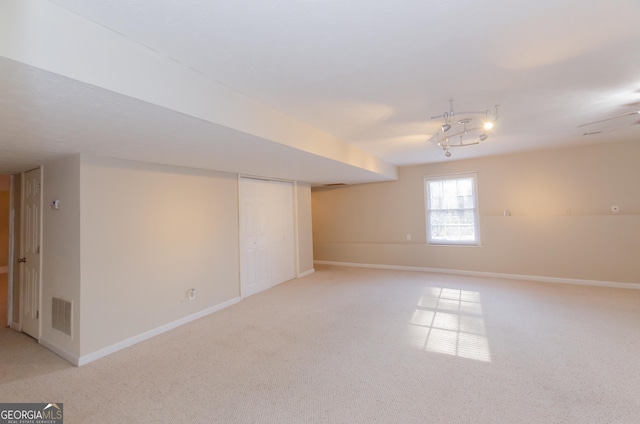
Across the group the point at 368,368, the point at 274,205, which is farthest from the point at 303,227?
the point at 368,368

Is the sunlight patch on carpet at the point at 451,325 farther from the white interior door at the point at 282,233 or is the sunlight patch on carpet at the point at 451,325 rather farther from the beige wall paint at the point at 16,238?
the beige wall paint at the point at 16,238

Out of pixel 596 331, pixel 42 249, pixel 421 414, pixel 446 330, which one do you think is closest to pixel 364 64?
pixel 421 414

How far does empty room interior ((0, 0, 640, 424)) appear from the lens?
155 cm

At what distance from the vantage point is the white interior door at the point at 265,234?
479cm

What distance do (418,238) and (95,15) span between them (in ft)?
20.6

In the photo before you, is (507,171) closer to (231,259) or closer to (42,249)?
(231,259)

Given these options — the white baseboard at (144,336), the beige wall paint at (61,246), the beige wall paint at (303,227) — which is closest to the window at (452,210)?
the beige wall paint at (303,227)

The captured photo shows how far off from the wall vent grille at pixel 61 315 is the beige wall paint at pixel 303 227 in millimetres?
3860

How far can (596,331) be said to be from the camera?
302 cm

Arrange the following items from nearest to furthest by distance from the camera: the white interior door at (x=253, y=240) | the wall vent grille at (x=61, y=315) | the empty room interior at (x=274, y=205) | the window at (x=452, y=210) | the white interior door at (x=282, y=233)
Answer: the empty room interior at (x=274, y=205) < the wall vent grille at (x=61, y=315) < the white interior door at (x=253, y=240) < the white interior door at (x=282, y=233) < the window at (x=452, y=210)

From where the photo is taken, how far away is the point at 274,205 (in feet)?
18.2

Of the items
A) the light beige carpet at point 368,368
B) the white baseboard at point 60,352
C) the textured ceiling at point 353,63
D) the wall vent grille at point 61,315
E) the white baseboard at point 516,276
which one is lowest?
the light beige carpet at point 368,368

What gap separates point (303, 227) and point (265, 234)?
3.97 feet

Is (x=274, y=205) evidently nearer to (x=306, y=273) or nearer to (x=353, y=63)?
(x=306, y=273)
